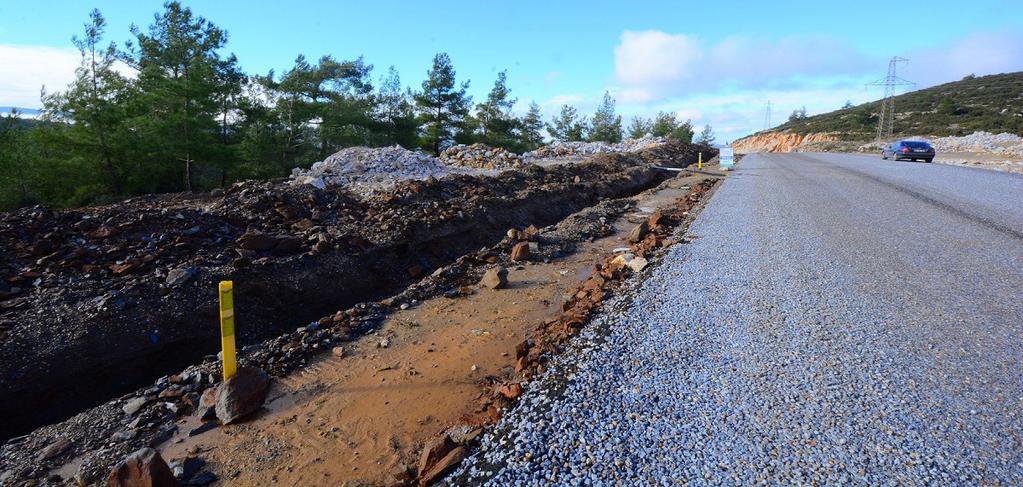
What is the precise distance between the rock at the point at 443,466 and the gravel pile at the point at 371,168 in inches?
451

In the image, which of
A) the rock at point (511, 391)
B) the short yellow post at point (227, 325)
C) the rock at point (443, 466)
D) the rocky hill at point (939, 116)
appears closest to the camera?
the rock at point (443, 466)

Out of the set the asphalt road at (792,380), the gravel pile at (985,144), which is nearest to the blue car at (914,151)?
the gravel pile at (985,144)

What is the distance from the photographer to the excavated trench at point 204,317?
528 centimetres

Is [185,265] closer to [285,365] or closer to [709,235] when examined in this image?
[285,365]

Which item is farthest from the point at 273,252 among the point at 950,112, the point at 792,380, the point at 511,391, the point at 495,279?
the point at 950,112

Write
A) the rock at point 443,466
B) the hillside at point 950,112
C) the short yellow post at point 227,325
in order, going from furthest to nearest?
the hillside at point 950,112 → the short yellow post at point 227,325 → the rock at point 443,466

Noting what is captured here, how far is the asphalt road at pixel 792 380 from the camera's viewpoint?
266cm

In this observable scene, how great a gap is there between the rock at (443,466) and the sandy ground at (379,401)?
34 centimetres

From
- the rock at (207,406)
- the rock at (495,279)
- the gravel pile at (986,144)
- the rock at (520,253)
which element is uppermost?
the gravel pile at (986,144)

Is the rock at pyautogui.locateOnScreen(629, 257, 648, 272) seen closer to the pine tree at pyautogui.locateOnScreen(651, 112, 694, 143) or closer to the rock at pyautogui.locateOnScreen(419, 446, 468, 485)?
the rock at pyautogui.locateOnScreen(419, 446, 468, 485)

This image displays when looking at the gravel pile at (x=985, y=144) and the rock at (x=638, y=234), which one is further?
the gravel pile at (x=985, y=144)

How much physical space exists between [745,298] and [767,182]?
12.8m

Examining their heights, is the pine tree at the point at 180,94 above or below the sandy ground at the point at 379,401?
above

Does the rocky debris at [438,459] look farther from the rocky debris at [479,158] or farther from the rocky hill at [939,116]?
the rocky hill at [939,116]
